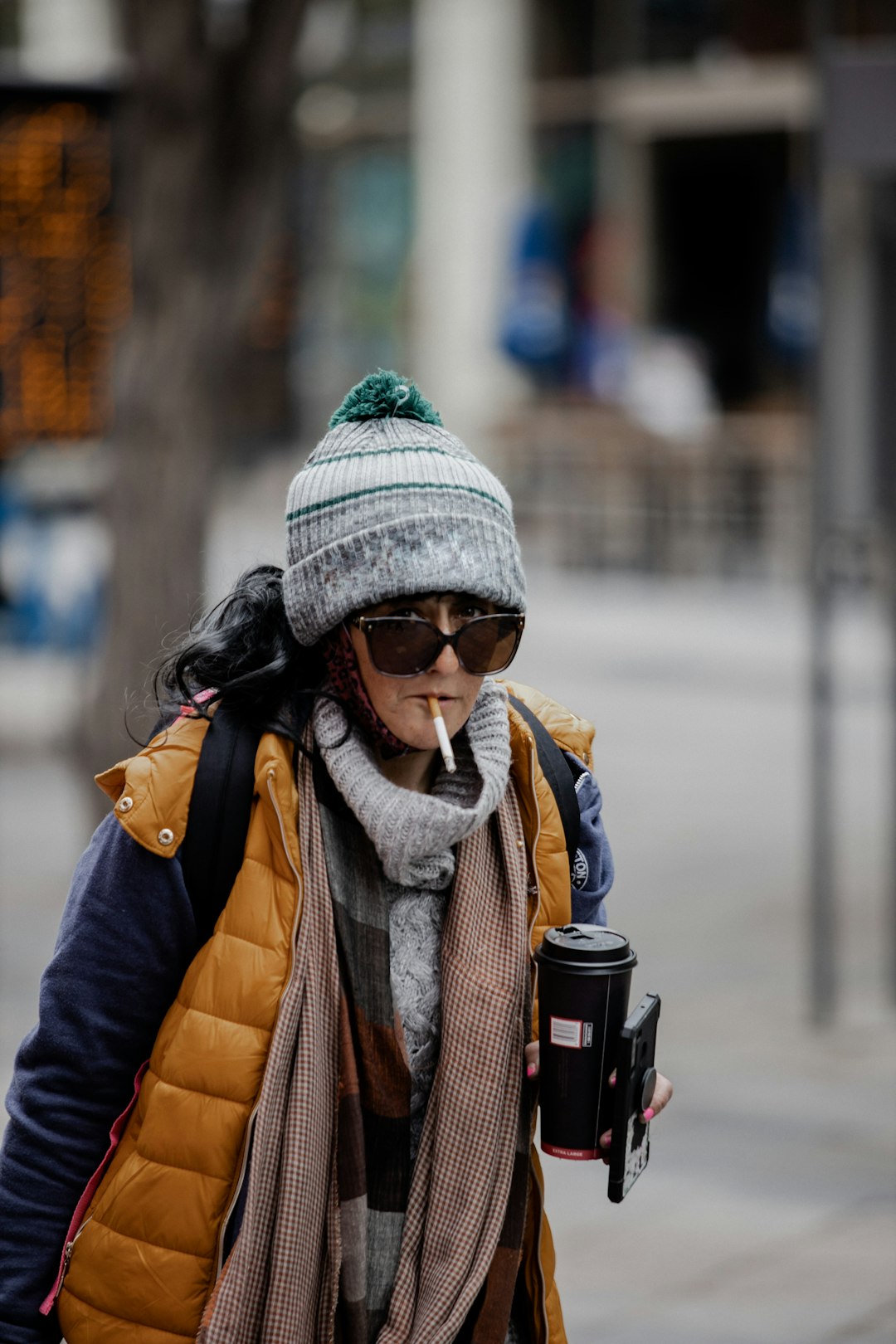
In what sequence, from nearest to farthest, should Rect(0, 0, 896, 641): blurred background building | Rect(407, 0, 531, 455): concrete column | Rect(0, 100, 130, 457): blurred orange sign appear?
Rect(0, 100, 130, 457): blurred orange sign < Rect(0, 0, 896, 641): blurred background building < Rect(407, 0, 531, 455): concrete column

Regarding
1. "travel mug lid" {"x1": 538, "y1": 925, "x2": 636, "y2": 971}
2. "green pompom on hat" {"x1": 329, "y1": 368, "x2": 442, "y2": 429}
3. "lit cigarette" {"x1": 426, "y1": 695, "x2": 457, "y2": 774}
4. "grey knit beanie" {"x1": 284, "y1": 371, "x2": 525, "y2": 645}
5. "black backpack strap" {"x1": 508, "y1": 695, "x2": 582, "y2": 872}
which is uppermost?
"green pompom on hat" {"x1": 329, "y1": 368, "x2": 442, "y2": 429}

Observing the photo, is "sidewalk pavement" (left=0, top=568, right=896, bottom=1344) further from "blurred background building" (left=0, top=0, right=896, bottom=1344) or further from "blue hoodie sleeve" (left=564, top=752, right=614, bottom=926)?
"blue hoodie sleeve" (left=564, top=752, right=614, bottom=926)

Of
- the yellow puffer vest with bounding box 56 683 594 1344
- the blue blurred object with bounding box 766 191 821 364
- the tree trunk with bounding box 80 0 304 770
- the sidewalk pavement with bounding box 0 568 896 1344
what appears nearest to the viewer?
the yellow puffer vest with bounding box 56 683 594 1344

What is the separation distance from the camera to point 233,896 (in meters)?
2.12

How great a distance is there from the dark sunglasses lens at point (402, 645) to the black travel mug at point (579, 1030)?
1.10ft

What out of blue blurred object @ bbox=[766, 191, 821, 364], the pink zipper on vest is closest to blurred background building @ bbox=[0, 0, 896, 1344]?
blue blurred object @ bbox=[766, 191, 821, 364]

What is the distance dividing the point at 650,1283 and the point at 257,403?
21.9m

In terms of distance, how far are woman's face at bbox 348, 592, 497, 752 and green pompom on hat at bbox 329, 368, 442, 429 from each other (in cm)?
22

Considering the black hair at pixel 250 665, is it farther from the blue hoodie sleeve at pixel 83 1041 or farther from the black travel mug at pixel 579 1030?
the black travel mug at pixel 579 1030

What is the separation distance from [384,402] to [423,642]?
0.29 metres

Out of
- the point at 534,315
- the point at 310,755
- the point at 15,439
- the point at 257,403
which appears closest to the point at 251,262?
the point at 15,439

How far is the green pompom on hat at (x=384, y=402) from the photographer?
2.21 meters

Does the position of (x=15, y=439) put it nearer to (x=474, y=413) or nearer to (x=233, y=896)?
(x=233, y=896)

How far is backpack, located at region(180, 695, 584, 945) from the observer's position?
2.12 m
